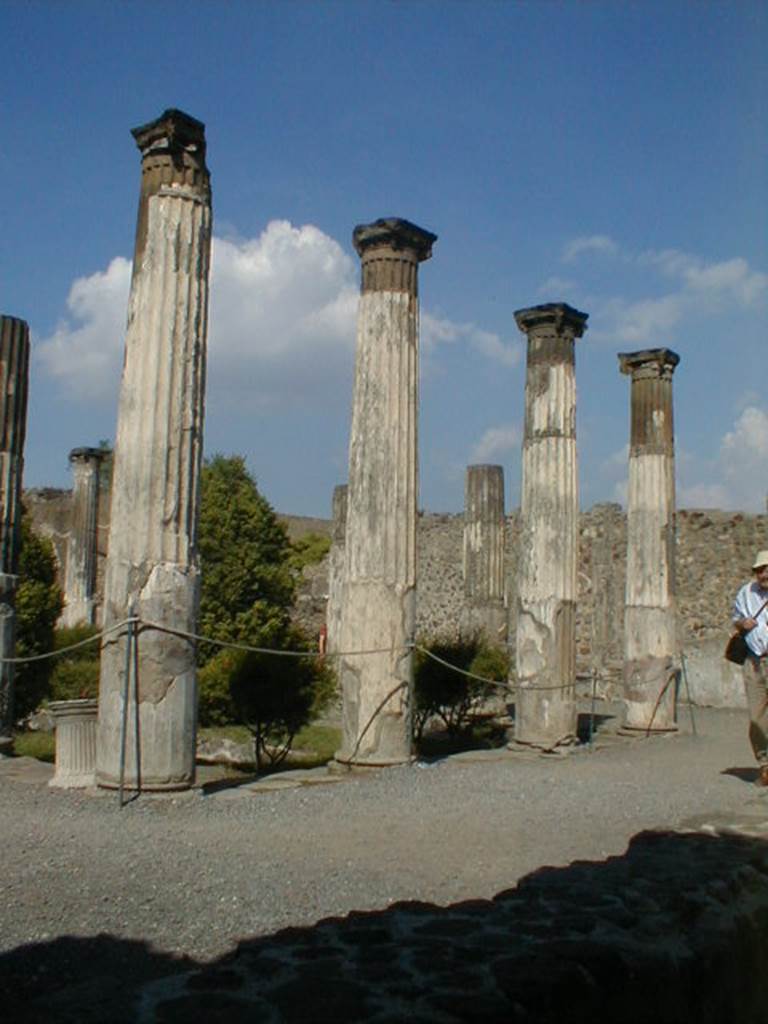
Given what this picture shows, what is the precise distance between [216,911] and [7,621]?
639 centimetres

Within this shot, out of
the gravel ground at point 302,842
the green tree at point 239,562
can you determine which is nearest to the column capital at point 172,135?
the gravel ground at point 302,842

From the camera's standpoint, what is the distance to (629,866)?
176 inches

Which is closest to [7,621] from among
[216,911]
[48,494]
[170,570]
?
[170,570]

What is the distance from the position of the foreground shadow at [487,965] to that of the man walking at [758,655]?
341 cm

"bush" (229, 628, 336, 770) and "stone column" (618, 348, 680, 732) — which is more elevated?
"stone column" (618, 348, 680, 732)

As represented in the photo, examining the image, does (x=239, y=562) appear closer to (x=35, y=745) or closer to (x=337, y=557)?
(x=337, y=557)

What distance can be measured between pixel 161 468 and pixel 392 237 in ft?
11.7

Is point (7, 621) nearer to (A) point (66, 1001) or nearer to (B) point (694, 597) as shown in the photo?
(A) point (66, 1001)

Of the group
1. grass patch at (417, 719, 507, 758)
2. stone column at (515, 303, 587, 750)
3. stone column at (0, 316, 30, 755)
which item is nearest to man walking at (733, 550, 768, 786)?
stone column at (515, 303, 587, 750)

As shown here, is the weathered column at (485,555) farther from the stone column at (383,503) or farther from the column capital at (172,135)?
the column capital at (172,135)

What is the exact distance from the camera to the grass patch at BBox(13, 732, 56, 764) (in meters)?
11.0

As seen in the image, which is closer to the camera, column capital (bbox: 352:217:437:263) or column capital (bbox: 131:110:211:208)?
column capital (bbox: 131:110:211:208)

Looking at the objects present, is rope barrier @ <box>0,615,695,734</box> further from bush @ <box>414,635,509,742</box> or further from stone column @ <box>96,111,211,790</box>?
bush @ <box>414,635,509,742</box>

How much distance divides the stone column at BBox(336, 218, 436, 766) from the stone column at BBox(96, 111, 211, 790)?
81.6 inches
